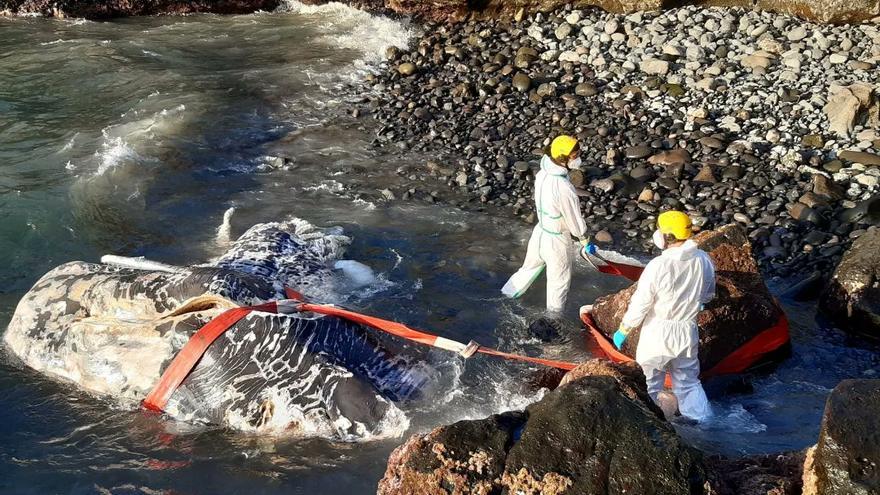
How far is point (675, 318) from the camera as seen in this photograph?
288 inches

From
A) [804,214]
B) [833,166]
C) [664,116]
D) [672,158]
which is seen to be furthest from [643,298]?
[664,116]

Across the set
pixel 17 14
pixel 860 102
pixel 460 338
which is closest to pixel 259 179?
pixel 460 338

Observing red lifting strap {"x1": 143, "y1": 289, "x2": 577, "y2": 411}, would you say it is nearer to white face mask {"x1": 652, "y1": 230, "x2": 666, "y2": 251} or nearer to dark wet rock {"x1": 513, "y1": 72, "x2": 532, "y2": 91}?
white face mask {"x1": 652, "y1": 230, "x2": 666, "y2": 251}

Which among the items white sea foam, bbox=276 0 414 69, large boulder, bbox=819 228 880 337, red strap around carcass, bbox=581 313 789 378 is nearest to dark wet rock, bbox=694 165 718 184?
large boulder, bbox=819 228 880 337

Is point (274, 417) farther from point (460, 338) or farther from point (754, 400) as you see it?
point (754, 400)

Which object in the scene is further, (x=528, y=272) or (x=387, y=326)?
(x=528, y=272)

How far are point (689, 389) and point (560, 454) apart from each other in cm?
339

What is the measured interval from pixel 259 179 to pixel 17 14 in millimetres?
10240

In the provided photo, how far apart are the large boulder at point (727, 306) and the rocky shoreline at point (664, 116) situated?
1.85 metres

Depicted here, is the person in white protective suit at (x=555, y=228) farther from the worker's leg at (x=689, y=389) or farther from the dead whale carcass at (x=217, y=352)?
the dead whale carcass at (x=217, y=352)

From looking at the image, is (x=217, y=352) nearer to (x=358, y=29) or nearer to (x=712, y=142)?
(x=712, y=142)

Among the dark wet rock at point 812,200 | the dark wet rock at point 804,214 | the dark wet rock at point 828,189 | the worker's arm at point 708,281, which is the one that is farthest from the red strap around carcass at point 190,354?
the dark wet rock at point 828,189

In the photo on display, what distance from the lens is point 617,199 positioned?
11.5 meters

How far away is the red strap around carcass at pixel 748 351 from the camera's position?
26.5 ft
